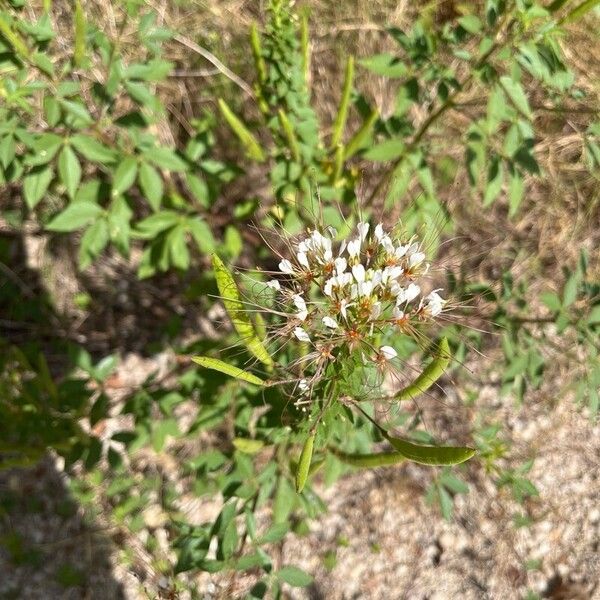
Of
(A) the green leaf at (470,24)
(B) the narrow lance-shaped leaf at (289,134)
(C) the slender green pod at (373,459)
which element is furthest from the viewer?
(B) the narrow lance-shaped leaf at (289,134)

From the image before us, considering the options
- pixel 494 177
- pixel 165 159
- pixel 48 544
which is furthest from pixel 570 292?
pixel 48 544

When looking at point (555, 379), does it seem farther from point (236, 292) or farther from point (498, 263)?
point (236, 292)

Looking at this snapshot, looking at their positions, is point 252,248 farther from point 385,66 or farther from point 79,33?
point 79,33

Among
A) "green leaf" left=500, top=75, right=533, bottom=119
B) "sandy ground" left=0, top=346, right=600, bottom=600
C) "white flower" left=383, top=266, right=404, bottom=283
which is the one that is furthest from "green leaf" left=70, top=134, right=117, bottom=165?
"sandy ground" left=0, top=346, right=600, bottom=600

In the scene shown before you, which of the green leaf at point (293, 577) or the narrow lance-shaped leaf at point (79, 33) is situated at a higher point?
the narrow lance-shaped leaf at point (79, 33)

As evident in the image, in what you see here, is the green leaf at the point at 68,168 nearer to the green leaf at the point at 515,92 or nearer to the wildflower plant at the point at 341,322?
the wildflower plant at the point at 341,322

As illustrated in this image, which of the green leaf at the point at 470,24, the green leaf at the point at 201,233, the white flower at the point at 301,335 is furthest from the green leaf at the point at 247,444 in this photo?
the green leaf at the point at 470,24

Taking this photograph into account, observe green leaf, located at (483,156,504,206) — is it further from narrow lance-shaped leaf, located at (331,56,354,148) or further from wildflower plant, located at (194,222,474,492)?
wildflower plant, located at (194,222,474,492)
